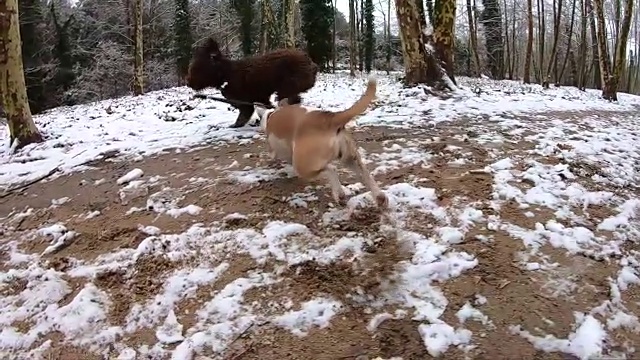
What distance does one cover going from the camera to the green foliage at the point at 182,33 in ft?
94.5

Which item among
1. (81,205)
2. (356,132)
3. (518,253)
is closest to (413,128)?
(356,132)

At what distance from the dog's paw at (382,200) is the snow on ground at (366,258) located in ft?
0.26

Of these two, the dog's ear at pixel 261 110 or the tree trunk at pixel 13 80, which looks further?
the tree trunk at pixel 13 80

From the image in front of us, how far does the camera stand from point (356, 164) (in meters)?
4.42

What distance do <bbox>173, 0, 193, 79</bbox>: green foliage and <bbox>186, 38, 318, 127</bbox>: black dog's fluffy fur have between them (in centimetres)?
2284

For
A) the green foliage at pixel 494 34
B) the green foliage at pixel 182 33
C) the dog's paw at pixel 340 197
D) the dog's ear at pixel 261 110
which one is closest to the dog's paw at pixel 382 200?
the dog's paw at pixel 340 197

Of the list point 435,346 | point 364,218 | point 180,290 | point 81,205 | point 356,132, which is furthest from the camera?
point 356,132

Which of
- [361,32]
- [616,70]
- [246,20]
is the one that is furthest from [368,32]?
[616,70]

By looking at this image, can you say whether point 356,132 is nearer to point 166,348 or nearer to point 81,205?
point 81,205

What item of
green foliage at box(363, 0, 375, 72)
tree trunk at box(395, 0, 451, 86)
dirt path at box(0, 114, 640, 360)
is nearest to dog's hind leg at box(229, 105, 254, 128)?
dirt path at box(0, 114, 640, 360)

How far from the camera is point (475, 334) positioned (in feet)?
10.0

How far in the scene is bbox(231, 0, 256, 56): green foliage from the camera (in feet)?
98.9

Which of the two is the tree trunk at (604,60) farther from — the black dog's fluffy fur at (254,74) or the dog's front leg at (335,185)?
the dog's front leg at (335,185)

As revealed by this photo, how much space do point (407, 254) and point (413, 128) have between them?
3254mm
